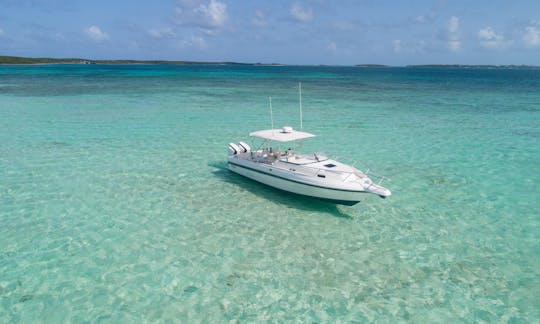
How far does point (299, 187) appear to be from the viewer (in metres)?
14.0

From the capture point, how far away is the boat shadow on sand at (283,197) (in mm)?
13789

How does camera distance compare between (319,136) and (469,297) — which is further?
(319,136)

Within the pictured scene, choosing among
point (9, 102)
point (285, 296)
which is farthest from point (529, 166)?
point (9, 102)

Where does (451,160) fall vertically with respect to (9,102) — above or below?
below

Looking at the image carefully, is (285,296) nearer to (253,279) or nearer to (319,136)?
(253,279)

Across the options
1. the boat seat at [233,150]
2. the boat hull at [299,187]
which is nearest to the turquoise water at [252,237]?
the boat hull at [299,187]

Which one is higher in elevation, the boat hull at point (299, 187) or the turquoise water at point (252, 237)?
the boat hull at point (299, 187)

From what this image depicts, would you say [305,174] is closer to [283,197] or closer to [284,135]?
[283,197]

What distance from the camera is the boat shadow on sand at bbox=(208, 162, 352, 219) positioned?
45.2ft

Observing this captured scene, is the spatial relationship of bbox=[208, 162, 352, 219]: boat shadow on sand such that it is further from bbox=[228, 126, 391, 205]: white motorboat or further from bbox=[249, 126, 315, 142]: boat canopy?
bbox=[249, 126, 315, 142]: boat canopy

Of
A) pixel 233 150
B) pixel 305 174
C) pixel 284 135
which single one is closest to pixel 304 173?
pixel 305 174

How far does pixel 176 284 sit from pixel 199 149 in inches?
511

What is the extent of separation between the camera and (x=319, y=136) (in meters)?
25.4

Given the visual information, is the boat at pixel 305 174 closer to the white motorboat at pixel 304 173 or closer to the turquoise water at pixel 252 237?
the white motorboat at pixel 304 173
